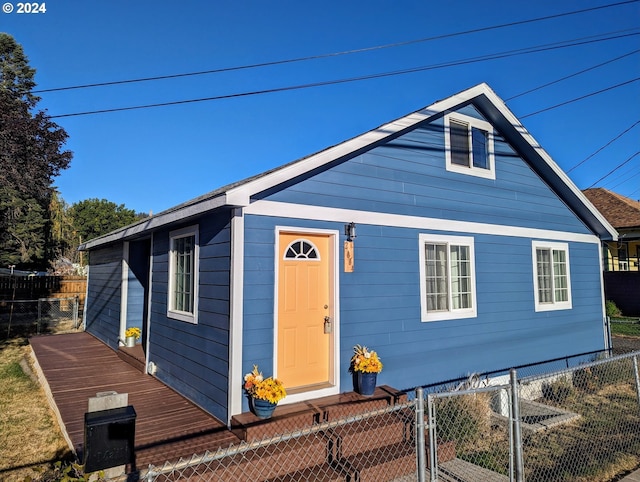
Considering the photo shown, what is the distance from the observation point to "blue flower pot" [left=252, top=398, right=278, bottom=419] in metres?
4.47

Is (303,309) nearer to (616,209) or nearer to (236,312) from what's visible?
(236,312)

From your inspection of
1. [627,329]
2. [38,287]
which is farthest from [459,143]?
[38,287]

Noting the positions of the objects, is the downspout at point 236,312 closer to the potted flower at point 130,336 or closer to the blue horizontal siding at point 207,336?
the blue horizontal siding at point 207,336

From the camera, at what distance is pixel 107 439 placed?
2.27 meters

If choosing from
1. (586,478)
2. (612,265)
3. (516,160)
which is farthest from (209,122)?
(612,265)

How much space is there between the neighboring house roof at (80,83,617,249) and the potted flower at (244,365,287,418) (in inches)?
81.1

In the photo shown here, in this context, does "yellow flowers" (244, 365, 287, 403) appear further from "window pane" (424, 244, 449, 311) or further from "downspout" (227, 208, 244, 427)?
"window pane" (424, 244, 449, 311)

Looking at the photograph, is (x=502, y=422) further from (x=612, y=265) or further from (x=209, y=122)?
(x=612, y=265)

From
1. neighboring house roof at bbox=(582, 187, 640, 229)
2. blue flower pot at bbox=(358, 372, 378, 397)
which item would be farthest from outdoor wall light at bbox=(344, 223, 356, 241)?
neighboring house roof at bbox=(582, 187, 640, 229)

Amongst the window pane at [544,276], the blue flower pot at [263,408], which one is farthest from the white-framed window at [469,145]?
the blue flower pot at [263,408]

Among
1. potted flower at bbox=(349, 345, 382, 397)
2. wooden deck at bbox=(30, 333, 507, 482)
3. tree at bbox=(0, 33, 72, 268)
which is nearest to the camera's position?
wooden deck at bbox=(30, 333, 507, 482)

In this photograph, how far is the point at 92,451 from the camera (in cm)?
223

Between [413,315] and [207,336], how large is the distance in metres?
3.16

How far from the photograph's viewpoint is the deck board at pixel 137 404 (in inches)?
166
